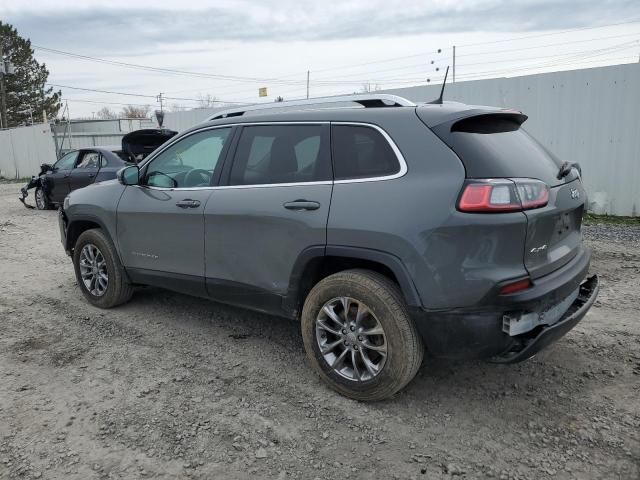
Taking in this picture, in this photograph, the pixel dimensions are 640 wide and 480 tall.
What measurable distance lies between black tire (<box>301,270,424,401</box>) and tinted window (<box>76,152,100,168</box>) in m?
9.29

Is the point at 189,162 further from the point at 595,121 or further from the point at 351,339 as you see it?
the point at 595,121

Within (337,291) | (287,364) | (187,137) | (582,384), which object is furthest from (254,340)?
(582,384)

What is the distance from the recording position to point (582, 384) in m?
3.44

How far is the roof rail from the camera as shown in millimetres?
3418

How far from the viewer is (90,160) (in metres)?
11.3

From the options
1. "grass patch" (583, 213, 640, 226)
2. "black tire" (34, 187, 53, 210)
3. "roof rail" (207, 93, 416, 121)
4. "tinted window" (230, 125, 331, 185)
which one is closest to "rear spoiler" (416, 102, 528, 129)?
"roof rail" (207, 93, 416, 121)

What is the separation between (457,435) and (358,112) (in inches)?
80.2

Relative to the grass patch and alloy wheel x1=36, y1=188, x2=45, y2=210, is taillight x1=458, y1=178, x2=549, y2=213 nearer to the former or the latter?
the grass patch

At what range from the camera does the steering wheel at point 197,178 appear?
161 inches

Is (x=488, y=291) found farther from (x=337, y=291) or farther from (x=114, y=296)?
(x=114, y=296)

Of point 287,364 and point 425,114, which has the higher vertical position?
point 425,114

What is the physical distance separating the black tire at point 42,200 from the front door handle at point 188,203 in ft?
32.6

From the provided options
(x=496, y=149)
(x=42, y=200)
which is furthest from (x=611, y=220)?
(x=42, y=200)

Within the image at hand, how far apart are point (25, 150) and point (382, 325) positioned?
27.2m
